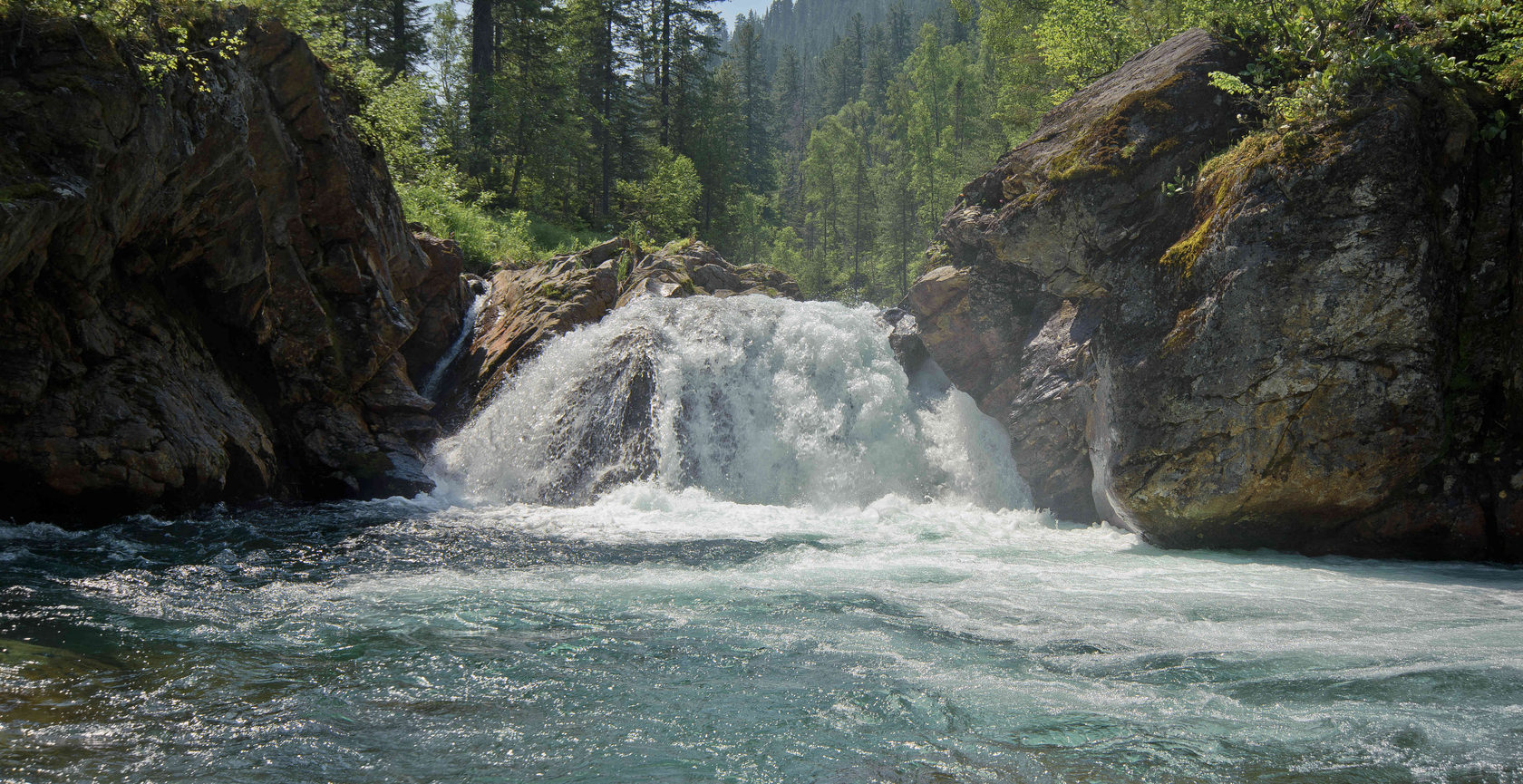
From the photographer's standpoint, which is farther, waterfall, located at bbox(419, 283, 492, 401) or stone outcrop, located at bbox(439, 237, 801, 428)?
waterfall, located at bbox(419, 283, 492, 401)

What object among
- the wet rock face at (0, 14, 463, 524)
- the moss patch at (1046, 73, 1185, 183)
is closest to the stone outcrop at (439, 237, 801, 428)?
the wet rock face at (0, 14, 463, 524)

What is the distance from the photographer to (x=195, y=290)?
12234 mm

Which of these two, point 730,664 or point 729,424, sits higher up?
point 729,424

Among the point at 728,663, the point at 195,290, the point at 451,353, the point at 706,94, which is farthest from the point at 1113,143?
the point at 706,94

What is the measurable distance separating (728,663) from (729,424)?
35.1ft

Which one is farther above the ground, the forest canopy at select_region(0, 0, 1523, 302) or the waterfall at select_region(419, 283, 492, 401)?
the forest canopy at select_region(0, 0, 1523, 302)

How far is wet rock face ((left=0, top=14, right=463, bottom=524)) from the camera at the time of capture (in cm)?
891

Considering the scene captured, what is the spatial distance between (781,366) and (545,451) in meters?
5.17

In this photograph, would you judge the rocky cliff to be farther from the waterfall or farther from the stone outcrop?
the waterfall

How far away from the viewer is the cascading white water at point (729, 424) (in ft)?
51.0

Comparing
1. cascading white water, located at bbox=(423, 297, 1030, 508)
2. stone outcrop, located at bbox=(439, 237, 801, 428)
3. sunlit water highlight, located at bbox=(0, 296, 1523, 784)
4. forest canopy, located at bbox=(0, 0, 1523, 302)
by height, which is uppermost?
forest canopy, located at bbox=(0, 0, 1523, 302)

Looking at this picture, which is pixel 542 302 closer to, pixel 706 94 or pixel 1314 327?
pixel 1314 327

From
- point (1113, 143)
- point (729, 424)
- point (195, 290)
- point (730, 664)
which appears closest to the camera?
point (730, 664)

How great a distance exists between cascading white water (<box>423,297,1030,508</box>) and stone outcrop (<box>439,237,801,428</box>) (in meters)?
0.69
